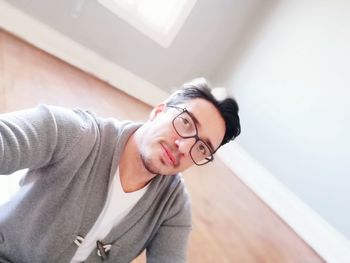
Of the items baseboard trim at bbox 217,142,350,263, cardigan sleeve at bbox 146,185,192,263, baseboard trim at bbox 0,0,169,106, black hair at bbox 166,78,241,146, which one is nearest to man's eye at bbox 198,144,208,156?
black hair at bbox 166,78,241,146

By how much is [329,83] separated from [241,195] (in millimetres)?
1157

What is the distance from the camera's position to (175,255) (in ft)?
3.35

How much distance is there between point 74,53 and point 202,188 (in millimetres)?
1929

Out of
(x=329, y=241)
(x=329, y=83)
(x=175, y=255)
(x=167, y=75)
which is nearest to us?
(x=175, y=255)

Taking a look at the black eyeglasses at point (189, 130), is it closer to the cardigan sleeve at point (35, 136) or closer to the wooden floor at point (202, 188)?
the cardigan sleeve at point (35, 136)

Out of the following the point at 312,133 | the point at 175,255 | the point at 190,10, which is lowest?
the point at 175,255

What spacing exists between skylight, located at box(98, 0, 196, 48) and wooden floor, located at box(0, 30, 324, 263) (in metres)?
0.75

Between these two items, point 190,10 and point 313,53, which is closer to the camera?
point 313,53

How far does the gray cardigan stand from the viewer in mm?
686

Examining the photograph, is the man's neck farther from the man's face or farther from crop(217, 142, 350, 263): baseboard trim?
crop(217, 142, 350, 263): baseboard trim

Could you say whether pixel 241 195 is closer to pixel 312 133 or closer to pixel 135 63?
pixel 312 133

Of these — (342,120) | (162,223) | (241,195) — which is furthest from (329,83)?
(162,223)

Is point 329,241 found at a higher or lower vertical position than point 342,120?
lower

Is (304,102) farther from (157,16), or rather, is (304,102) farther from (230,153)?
(157,16)
